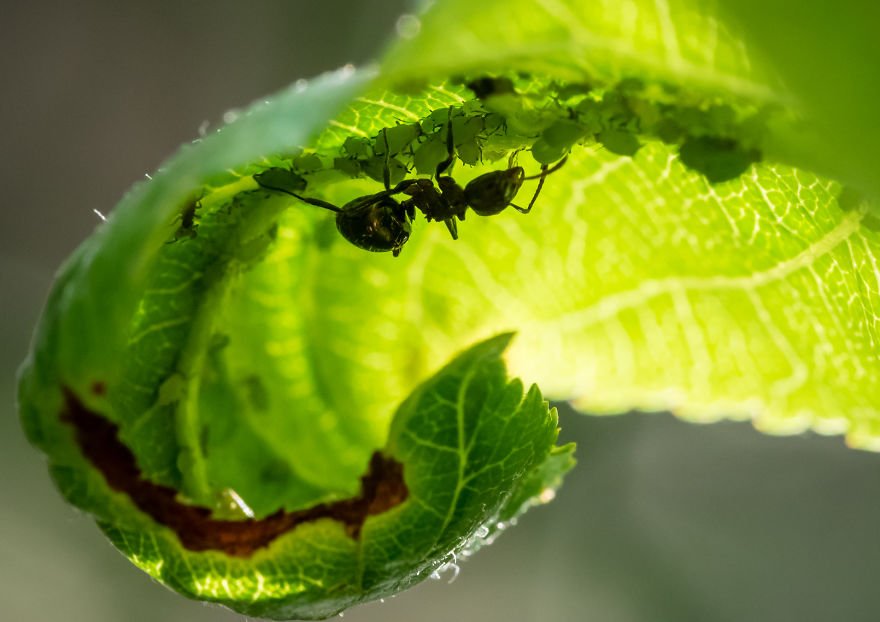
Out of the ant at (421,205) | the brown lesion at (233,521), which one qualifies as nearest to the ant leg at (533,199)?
the ant at (421,205)

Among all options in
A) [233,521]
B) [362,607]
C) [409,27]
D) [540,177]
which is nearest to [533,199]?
[540,177]

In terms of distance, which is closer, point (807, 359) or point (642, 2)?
point (642, 2)

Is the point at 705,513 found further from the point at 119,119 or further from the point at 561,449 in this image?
the point at 561,449

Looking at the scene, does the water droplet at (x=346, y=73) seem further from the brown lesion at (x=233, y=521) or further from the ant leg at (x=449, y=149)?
the brown lesion at (x=233, y=521)

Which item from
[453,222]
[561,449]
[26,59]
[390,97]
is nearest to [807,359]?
[561,449]

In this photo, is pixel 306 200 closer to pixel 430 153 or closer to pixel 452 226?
pixel 430 153
